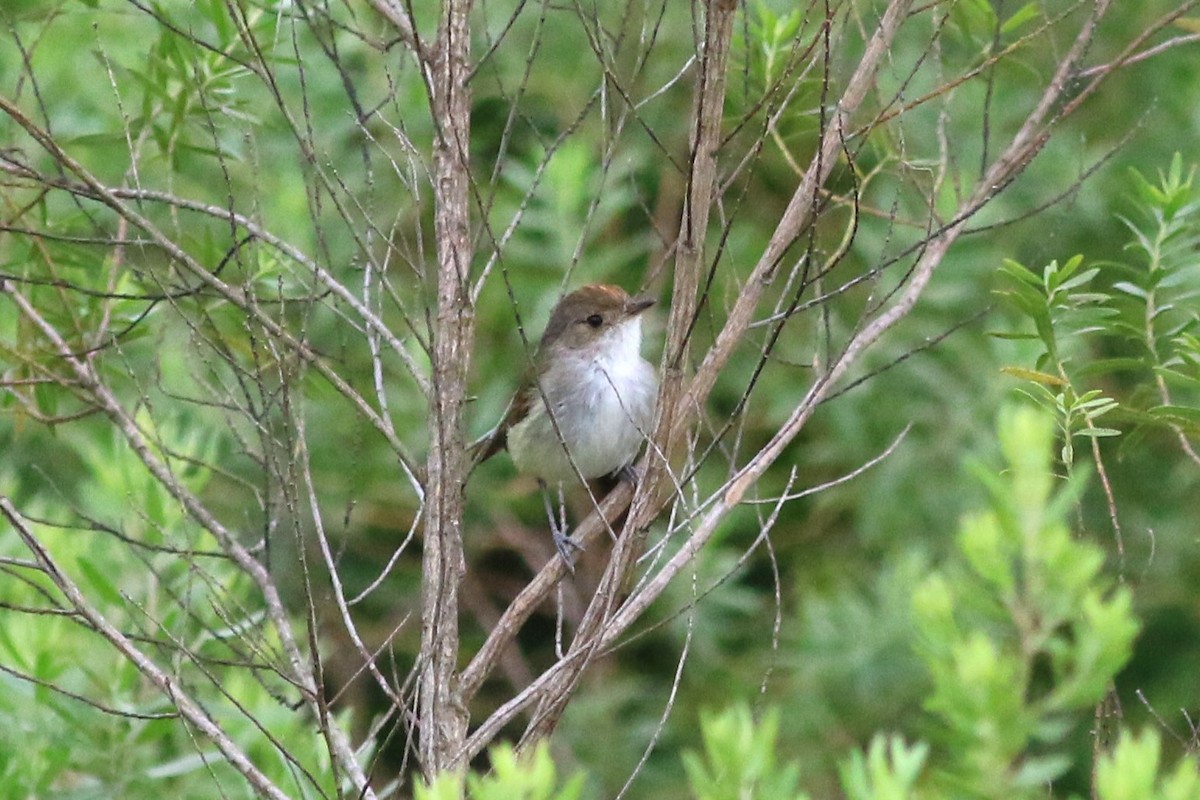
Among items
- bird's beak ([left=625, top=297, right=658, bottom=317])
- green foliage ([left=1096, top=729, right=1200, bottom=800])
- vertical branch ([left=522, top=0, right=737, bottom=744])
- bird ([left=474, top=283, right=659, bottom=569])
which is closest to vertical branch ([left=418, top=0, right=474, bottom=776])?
vertical branch ([left=522, top=0, right=737, bottom=744])

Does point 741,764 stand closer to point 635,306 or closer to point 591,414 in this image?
point 635,306

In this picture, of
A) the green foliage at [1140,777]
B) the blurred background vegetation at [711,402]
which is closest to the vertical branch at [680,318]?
the green foliage at [1140,777]

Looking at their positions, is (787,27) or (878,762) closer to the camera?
(878,762)

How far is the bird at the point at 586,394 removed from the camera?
541cm

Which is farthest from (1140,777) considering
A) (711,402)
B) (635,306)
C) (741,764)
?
(711,402)

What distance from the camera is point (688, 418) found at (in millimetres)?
3129

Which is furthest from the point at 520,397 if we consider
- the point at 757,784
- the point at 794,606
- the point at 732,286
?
the point at 757,784

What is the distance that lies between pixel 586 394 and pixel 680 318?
2616 millimetres

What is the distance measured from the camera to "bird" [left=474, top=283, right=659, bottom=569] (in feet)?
17.7

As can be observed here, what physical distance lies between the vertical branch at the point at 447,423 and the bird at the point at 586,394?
2.39 m

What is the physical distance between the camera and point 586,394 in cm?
557

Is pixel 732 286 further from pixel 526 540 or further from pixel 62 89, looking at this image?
pixel 62 89

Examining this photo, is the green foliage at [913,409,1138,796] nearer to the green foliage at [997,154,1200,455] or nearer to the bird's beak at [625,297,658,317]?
the green foliage at [997,154,1200,455]

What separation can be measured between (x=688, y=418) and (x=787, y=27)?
47.8 inches
